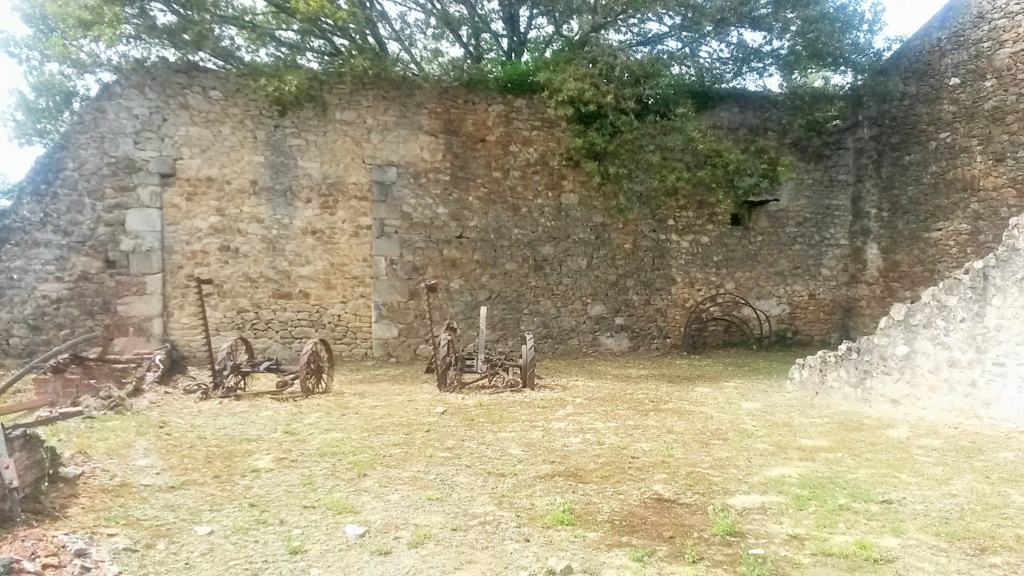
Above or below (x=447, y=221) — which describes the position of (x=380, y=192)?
above

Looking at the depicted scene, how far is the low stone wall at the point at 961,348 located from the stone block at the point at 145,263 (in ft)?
25.2

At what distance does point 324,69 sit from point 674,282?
19.4 ft

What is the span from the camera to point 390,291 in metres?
8.87

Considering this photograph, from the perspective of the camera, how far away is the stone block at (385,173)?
28.9 ft

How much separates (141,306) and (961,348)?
8.46 m

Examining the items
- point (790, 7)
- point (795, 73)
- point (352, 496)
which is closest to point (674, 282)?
point (795, 73)

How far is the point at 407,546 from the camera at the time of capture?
10.6 feet

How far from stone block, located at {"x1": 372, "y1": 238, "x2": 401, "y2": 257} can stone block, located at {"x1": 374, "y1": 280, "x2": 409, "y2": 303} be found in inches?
14.5

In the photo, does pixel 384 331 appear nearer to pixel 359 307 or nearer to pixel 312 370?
pixel 359 307

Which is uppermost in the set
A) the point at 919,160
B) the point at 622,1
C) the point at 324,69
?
the point at 622,1

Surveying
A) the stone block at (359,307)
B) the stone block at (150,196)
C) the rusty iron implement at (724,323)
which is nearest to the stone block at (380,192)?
the stone block at (359,307)

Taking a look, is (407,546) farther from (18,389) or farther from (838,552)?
(18,389)

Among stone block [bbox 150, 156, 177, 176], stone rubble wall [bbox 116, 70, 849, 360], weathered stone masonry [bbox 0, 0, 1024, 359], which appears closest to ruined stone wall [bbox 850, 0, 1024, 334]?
weathered stone masonry [bbox 0, 0, 1024, 359]

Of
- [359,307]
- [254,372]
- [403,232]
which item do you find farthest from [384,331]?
[254,372]
